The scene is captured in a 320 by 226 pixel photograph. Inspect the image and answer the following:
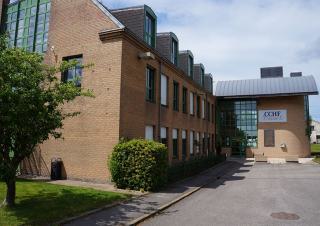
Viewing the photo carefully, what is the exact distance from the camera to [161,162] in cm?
1512

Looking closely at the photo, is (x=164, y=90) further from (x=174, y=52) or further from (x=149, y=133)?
(x=174, y=52)

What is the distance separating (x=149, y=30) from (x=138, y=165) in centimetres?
939

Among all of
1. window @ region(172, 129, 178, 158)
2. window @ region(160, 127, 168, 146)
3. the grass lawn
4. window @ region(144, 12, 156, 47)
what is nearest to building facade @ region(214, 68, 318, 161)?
window @ region(172, 129, 178, 158)

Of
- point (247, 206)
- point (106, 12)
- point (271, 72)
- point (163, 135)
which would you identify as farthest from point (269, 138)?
point (247, 206)

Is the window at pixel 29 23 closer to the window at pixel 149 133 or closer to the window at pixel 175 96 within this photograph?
the window at pixel 149 133

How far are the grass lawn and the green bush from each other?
149 cm

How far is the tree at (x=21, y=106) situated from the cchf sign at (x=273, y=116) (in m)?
34.8

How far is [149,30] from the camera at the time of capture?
20625 mm

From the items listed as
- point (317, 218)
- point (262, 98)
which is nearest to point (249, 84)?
point (262, 98)

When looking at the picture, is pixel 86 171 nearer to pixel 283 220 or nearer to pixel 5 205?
pixel 5 205

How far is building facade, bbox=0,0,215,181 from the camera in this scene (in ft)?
53.6

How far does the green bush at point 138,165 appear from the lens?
14453 millimetres

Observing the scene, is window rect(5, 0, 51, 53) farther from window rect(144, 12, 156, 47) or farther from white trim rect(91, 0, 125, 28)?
window rect(144, 12, 156, 47)

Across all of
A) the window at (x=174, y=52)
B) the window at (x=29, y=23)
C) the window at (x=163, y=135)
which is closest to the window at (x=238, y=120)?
Result: the window at (x=174, y=52)
